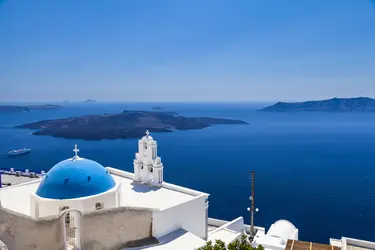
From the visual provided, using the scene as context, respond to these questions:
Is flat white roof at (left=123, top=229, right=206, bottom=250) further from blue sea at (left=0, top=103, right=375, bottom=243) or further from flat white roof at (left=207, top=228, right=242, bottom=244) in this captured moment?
blue sea at (left=0, top=103, right=375, bottom=243)

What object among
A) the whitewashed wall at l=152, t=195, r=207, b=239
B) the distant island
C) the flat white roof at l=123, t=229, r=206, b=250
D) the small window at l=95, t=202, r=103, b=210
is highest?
the small window at l=95, t=202, r=103, b=210

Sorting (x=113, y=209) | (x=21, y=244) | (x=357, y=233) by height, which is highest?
(x=113, y=209)

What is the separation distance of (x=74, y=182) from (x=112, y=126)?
108m

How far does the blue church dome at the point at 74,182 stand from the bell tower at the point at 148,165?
442cm

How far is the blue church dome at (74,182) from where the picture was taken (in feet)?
42.7

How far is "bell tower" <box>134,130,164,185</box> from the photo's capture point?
18328mm

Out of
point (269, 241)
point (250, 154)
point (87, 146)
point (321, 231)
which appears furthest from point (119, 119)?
point (269, 241)

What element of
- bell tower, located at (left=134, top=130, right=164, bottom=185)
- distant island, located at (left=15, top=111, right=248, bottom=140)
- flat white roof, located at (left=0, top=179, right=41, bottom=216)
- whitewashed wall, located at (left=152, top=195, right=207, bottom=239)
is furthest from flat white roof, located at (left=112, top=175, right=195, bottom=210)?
distant island, located at (left=15, top=111, right=248, bottom=140)

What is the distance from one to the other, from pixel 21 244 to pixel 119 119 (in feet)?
411

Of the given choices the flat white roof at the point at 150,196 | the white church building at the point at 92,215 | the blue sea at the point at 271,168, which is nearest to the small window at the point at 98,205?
the white church building at the point at 92,215

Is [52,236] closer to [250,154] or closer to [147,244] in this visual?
[147,244]

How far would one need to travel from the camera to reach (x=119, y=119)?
134 meters

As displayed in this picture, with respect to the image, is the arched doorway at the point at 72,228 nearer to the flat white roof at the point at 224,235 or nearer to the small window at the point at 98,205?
the small window at the point at 98,205

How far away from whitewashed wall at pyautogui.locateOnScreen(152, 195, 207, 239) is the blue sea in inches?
678
